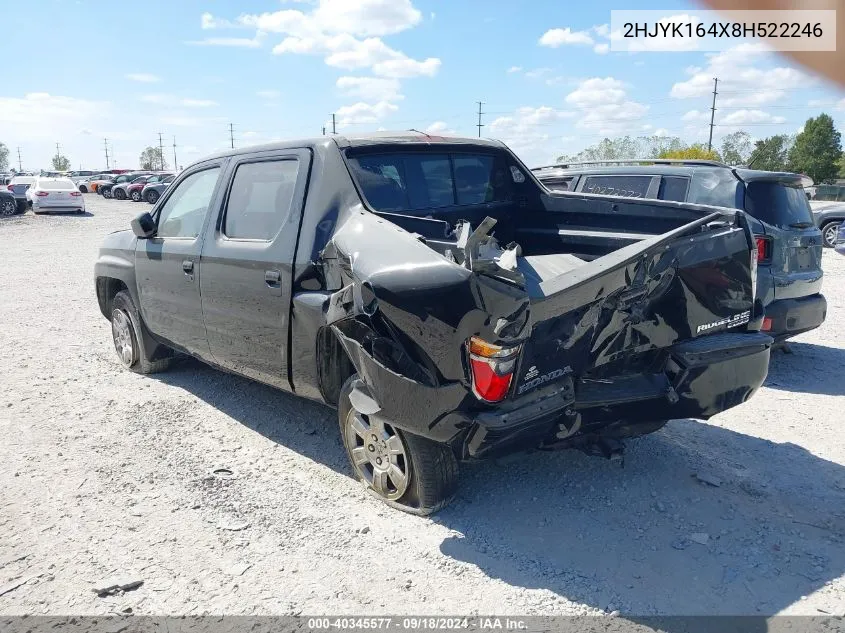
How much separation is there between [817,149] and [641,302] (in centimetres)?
4054

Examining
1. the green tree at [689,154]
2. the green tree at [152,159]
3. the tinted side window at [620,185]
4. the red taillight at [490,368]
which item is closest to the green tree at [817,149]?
the green tree at [689,154]

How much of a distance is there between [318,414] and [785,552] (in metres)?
3.22

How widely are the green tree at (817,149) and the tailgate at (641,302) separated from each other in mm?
37359

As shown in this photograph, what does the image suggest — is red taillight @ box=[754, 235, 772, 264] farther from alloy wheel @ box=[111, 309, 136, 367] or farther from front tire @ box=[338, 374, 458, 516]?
alloy wheel @ box=[111, 309, 136, 367]

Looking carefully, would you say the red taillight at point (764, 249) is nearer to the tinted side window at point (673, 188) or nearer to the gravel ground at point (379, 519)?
the tinted side window at point (673, 188)

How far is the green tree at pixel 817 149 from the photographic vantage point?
37125mm

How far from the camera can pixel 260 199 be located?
14.7 feet

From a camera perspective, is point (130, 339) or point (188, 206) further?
point (130, 339)

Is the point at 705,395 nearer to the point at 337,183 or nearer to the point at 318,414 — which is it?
the point at 337,183

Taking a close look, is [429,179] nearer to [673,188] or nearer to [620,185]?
[673,188]

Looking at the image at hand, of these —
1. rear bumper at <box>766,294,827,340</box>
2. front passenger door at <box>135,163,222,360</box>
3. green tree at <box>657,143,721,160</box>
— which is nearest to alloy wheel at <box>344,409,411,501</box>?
front passenger door at <box>135,163,222,360</box>

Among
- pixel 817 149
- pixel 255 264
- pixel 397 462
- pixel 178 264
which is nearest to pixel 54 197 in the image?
pixel 178 264

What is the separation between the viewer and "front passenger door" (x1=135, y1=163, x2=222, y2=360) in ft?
16.3

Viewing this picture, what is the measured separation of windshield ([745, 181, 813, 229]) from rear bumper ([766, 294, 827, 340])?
2.27 feet
